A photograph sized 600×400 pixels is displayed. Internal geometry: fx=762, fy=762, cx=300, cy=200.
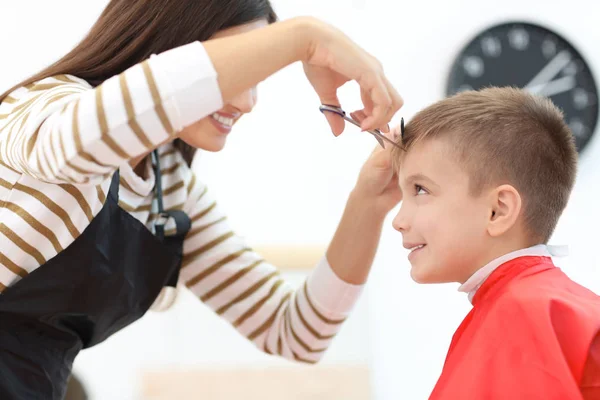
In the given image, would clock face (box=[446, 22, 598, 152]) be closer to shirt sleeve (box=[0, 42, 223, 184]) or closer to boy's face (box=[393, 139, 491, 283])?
boy's face (box=[393, 139, 491, 283])

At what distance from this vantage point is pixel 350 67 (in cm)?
96

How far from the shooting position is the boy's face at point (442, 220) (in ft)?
3.53

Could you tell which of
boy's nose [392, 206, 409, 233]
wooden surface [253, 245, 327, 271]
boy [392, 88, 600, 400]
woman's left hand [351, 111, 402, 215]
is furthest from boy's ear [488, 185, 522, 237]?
wooden surface [253, 245, 327, 271]

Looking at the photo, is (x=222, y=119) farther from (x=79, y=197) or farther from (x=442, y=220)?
(x=442, y=220)

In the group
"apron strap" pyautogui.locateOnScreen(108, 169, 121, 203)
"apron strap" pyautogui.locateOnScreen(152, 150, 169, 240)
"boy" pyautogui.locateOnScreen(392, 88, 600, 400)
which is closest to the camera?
"boy" pyautogui.locateOnScreen(392, 88, 600, 400)

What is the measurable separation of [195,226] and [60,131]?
603 mm

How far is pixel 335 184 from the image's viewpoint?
94.1 inches

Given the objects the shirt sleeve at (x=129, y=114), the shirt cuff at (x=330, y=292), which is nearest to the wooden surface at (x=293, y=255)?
the shirt cuff at (x=330, y=292)

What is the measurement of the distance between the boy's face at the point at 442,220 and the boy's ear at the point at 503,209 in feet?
0.03

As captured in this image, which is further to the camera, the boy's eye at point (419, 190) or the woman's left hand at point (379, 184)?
the woman's left hand at point (379, 184)

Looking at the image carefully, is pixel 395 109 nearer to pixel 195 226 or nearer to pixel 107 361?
pixel 195 226

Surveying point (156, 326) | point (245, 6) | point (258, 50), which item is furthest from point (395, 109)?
point (156, 326)

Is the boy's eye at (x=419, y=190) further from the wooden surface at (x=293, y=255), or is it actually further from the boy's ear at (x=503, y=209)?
the wooden surface at (x=293, y=255)

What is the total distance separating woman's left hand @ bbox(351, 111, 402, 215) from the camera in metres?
1.27
